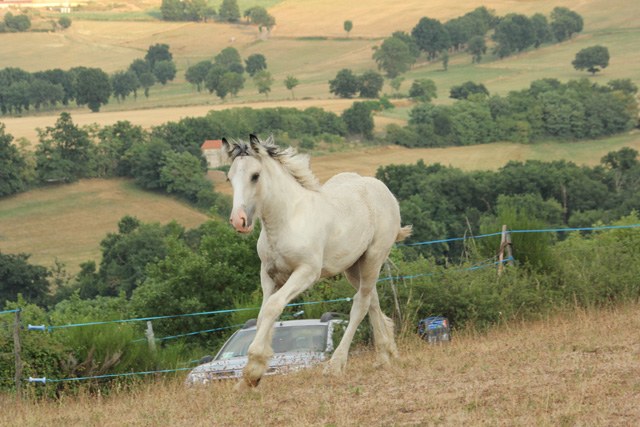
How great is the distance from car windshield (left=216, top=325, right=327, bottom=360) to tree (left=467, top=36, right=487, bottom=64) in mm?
188574

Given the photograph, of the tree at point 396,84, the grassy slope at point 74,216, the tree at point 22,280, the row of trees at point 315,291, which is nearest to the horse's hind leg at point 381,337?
the row of trees at point 315,291

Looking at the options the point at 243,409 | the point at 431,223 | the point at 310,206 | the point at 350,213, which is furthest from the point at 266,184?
the point at 431,223

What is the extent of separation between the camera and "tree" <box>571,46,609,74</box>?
16338 centimetres

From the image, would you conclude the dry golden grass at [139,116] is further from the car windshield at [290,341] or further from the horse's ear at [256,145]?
the horse's ear at [256,145]

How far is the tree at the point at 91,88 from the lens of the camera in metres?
170

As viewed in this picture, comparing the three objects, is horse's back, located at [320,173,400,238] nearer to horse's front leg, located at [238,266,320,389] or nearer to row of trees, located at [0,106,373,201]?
horse's front leg, located at [238,266,320,389]

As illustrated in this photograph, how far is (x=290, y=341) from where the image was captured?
407 inches

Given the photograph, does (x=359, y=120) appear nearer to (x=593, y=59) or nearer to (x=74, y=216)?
(x=74, y=216)

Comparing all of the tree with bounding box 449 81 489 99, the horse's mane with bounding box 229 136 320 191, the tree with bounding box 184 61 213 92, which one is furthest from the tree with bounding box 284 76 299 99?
the horse's mane with bounding box 229 136 320 191

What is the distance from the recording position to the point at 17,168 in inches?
4451

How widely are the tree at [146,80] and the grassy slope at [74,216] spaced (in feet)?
243

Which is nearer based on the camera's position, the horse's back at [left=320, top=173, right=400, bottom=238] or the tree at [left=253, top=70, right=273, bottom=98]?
the horse's back at [left=320, top=173, right=400, bottom=238]

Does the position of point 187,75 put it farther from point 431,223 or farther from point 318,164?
point 431,223

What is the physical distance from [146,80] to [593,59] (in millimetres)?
99967
